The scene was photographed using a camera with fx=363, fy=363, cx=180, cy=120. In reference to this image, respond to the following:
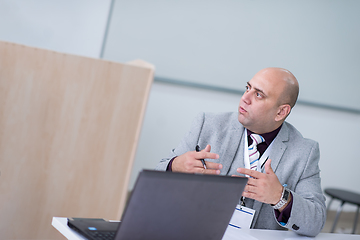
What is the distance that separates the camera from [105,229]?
104cm

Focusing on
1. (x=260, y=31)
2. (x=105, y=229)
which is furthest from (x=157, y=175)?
(x=260, y=31)

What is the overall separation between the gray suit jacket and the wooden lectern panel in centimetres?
85

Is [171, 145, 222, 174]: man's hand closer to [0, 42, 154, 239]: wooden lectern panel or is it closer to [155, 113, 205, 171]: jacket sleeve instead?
[155, 113, 205, 171]: jacket sleeve

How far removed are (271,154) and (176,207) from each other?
0.99 metres

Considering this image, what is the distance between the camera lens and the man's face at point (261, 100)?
1738 millimetres

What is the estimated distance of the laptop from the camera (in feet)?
2.68

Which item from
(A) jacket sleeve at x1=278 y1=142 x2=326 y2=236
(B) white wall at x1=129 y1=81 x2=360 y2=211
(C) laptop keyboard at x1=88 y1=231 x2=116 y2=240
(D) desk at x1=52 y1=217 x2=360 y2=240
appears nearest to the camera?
(C) laptop keyboard at x1=88 y1=231 x2=116 y2=240

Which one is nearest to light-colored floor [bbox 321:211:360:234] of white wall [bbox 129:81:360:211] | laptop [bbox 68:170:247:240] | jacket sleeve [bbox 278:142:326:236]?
white wall [bbox 129:81:360:211]

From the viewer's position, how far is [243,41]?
3473mm

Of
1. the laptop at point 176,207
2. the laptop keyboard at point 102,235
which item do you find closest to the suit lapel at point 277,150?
the laptop at point 176,207

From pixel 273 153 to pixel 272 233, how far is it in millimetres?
430

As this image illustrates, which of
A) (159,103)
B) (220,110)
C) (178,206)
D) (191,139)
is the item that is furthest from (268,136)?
(220,110)

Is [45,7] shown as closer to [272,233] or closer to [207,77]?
[207,77]

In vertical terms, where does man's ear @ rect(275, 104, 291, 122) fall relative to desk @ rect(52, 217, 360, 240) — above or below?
above
